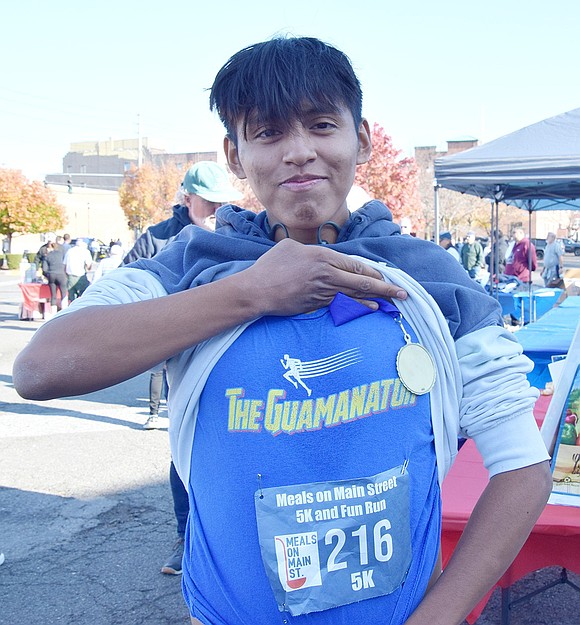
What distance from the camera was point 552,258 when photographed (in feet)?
53.3

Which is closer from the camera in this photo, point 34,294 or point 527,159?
point 527,159

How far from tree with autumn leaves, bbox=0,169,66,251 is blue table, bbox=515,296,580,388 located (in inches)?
1388

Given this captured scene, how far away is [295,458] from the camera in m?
1.04

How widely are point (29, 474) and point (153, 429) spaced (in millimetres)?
1362

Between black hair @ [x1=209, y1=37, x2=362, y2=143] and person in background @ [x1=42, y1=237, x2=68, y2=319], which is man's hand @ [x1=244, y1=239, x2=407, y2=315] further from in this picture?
person in background @ [x1=42, y1=237, x2=68, y2=319]

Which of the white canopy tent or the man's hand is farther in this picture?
the white canopy tent

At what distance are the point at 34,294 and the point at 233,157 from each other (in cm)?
1406

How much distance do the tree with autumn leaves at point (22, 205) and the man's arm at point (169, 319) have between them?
38.5 m

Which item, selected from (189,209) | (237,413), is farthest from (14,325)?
(237,413)

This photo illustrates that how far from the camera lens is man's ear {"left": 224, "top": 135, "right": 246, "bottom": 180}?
133 centimetres

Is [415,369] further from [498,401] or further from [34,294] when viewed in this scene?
[34,294]

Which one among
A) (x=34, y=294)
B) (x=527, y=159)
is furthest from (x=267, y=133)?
(x=34, y=294)

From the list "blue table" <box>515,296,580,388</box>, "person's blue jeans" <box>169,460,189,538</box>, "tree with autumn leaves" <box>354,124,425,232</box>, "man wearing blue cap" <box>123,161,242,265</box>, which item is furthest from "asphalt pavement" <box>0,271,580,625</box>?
"tree with autumn leaves" <box>354,124,425,232</box>

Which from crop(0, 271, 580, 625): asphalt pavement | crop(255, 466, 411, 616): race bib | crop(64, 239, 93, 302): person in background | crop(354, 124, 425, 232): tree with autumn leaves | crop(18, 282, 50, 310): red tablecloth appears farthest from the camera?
crop(354, 124, 425, 232): tree with autumn leaves
